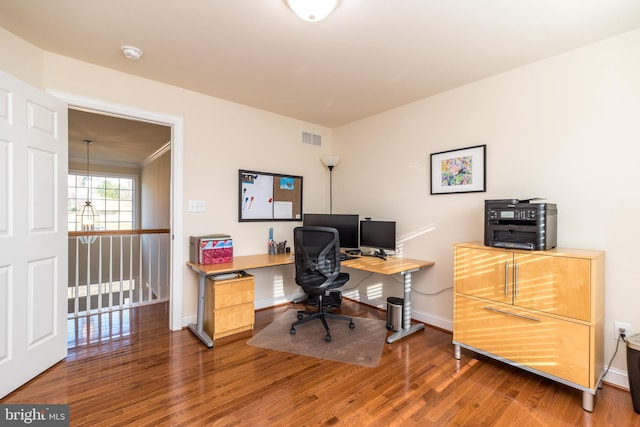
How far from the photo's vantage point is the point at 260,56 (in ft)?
7.68

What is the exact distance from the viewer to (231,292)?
9.17ft

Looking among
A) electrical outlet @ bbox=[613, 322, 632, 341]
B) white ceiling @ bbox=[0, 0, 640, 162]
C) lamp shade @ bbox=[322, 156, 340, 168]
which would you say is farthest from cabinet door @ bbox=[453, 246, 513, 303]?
lamp shade @ bbox=[322, 156, 340, 168]

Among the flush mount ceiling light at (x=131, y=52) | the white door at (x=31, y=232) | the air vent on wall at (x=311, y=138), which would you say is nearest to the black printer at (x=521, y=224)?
the air vent on wall at (x=311, y=138)

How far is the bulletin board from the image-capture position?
347cm

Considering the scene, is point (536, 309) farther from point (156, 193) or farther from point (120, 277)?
point (156, 193)

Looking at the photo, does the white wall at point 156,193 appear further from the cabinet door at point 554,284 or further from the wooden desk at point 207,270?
the cabinet door at point 554,284

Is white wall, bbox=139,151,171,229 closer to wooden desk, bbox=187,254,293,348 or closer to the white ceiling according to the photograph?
wooden desk, bbox=187,254,293,348

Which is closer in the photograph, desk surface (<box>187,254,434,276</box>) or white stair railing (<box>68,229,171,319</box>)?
desk surface (<box>187,254,434,276</box>)

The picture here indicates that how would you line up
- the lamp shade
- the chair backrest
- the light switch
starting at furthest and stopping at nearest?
1. the lamp shade
2. the light switch
3. the chair backrest

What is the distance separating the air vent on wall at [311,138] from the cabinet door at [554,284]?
2.84m

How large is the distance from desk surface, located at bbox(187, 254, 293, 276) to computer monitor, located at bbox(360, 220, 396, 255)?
0.92m

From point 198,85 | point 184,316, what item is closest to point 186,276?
point 184,316

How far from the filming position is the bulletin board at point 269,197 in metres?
3.47

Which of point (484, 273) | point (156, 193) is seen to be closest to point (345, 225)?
point (484, 273)
